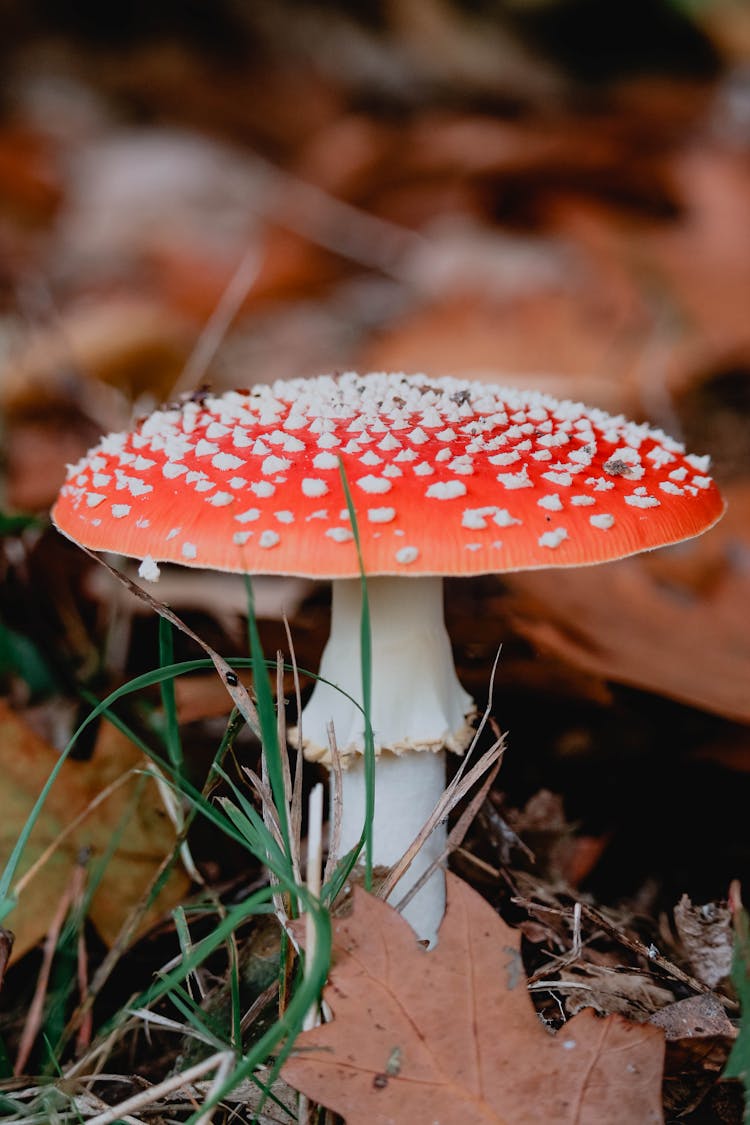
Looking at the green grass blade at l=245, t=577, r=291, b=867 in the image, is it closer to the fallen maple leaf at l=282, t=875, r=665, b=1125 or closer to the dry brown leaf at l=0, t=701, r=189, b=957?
the fallen maple leaf at l=282, t=875, r=665, b=1125

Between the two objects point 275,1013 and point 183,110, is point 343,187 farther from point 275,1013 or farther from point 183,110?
point 275,1013

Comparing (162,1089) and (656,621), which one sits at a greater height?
(656,621)

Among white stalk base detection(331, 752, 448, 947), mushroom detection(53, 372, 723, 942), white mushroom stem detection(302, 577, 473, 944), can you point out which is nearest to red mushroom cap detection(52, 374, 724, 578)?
mushroom detection(53, 372, 723, 942)

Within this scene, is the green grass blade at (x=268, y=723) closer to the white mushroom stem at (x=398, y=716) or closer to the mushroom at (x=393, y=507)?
the mushroom at (x=393, y=507)

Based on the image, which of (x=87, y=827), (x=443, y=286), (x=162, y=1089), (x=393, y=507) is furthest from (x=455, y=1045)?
(x=443, y=286)

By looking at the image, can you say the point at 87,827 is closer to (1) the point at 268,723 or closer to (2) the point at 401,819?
(2) the point at 401,819
